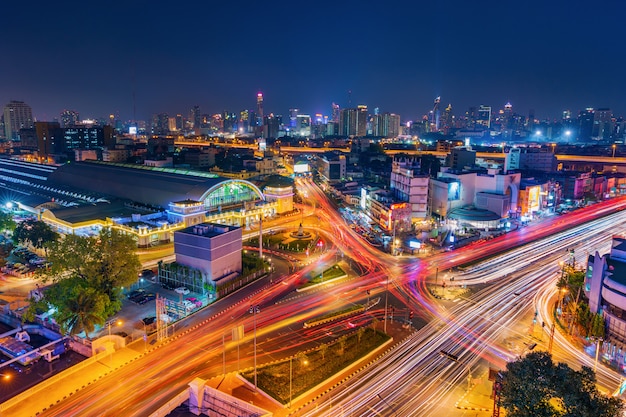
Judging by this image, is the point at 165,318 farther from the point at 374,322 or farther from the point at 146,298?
the point at 374,322

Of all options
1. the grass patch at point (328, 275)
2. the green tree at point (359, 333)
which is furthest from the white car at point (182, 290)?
the green tree at point (359, 333)

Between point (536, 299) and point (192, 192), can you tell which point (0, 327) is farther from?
point (536, 299)

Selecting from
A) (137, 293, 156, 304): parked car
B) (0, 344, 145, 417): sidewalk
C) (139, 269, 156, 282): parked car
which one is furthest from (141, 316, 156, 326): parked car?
(139, 269, 156, 282): parked car

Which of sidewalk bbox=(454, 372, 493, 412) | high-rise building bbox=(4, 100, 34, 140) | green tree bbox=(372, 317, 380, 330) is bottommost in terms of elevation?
sidewalk bbox=(454, 372, 493, 412)

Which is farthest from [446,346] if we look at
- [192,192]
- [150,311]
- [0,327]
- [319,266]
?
[192,192]

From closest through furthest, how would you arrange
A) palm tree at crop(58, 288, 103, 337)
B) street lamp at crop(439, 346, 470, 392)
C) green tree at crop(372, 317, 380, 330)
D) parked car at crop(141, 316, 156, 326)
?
street lamp at crop(439, 346, 470, 392) < palm tree at crop(58, 288, 103, 337) < parked car at crop(141, 316, 156, 326) < green tree at crop(372, 317, 380, 330)

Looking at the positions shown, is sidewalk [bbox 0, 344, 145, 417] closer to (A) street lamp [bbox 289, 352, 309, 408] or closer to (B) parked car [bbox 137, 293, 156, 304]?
(B) parked car [bbox 137, 293, 156, 304]

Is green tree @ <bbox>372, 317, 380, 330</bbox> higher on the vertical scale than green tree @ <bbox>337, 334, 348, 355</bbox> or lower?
lower

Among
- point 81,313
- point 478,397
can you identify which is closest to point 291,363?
point 478,397
